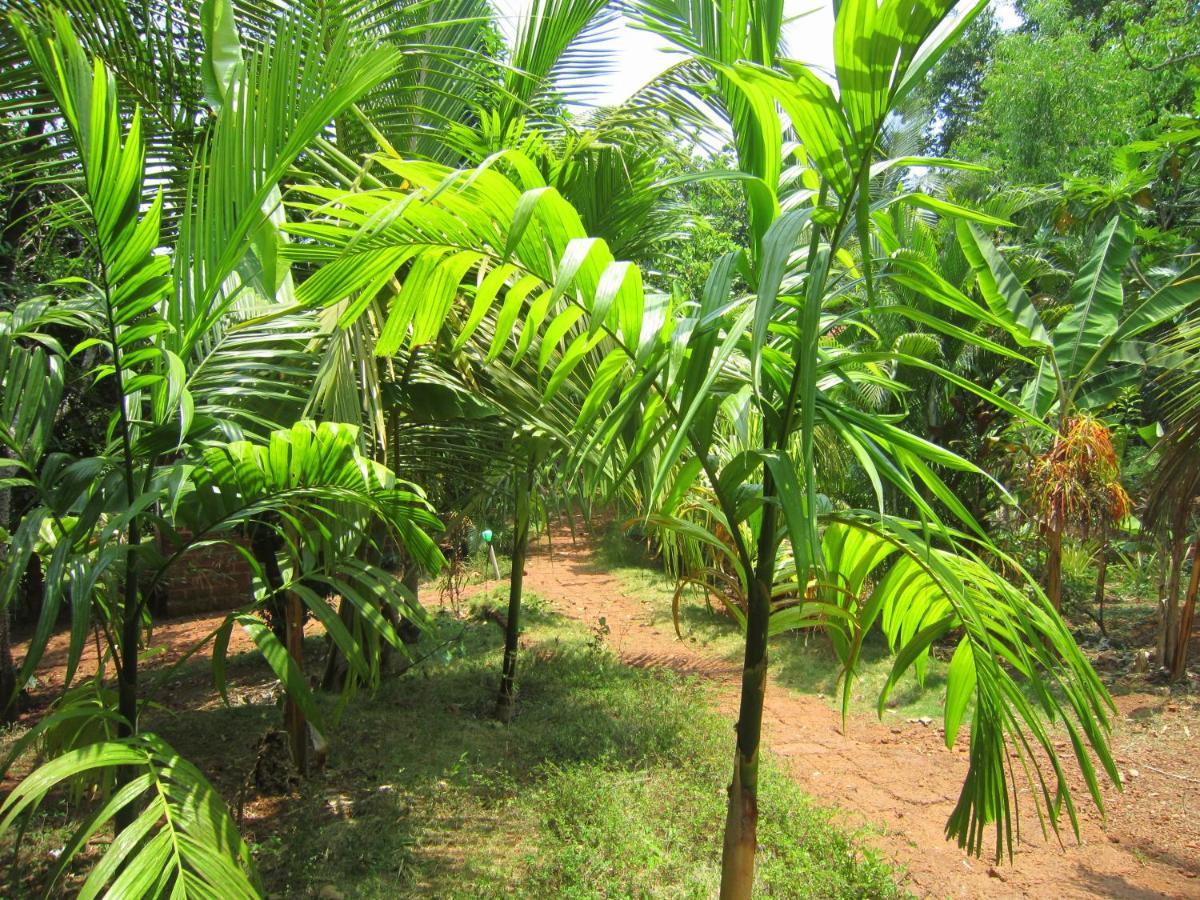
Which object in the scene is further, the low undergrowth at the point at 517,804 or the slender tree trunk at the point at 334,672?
the slender tree trunk at the point at 334,672

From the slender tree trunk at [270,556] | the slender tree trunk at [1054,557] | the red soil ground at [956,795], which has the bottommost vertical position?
the red soil ground at [956,795]

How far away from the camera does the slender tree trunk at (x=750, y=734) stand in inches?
68.2

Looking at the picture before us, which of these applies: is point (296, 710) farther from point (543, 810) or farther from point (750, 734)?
point (750, 734)

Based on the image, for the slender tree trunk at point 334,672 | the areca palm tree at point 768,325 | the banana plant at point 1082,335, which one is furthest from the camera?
the slender tree trunk at point 334,672

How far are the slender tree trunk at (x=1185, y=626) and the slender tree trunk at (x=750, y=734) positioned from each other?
4.53 metres

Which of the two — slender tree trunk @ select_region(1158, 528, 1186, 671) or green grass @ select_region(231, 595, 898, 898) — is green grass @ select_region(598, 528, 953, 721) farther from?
slender tree trunk @ select_region(1158, 528, 1186, 671)

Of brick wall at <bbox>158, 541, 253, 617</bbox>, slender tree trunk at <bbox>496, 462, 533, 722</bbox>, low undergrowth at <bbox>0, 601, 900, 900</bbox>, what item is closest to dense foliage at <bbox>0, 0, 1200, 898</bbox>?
low undergrowth at <bbox>0, 601, 900, 900</bbox>

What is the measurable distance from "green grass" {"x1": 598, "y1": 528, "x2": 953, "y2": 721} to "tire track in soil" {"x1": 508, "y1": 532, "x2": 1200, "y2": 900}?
18cm

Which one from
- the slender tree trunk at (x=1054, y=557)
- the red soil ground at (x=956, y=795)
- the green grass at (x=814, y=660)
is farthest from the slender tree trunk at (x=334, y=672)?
the slender tree trunk at (x=1054, y=557)

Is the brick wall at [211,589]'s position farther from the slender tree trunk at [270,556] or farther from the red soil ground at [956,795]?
the slender tree trunk at [270,556]

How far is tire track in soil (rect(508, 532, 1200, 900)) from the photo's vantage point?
9.98 feet

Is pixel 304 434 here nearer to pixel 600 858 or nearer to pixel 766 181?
pixel 766 181

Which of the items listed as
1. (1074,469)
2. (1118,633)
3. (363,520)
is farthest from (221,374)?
(1118,633)

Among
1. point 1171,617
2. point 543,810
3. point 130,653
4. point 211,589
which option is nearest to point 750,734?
point 130,653
